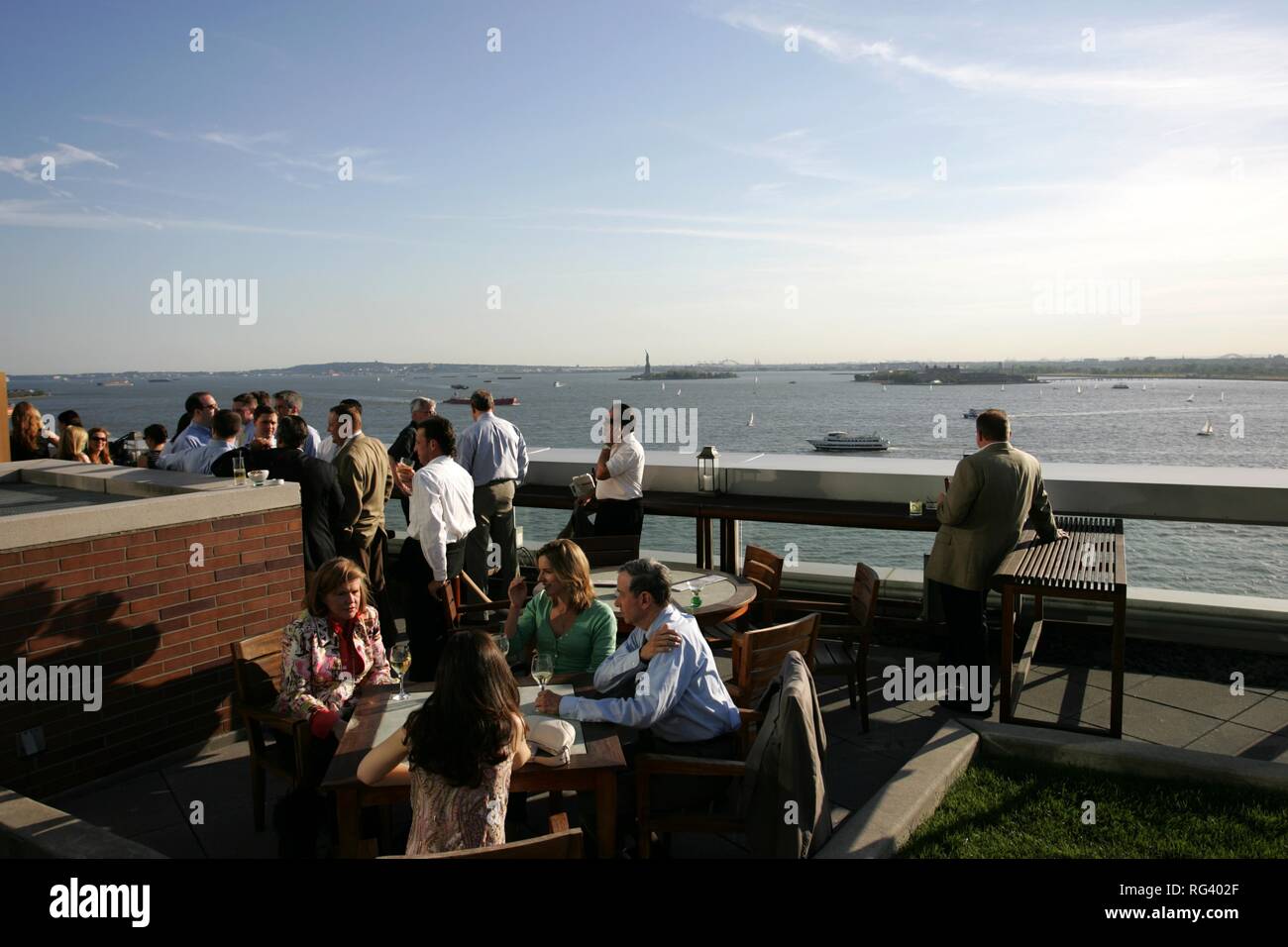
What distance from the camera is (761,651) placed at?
12.6 feet

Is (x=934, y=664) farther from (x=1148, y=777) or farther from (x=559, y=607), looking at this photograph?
(x=559, y=607)

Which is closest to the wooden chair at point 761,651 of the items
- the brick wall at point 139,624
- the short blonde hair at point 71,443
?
the brick wall at point 139,624

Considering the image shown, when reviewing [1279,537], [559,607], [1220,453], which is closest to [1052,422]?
[1220,453]

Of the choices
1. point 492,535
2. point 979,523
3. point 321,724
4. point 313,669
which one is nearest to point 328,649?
point 313,669

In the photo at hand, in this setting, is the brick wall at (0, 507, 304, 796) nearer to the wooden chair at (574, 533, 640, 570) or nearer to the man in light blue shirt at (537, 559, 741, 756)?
the wooden chair at (574, 533, 640, 570)

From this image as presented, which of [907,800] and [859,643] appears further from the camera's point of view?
[859,643]

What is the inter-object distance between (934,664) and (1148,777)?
1926 mm

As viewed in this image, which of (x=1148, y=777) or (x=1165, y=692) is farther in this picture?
(x=1165, y=692)

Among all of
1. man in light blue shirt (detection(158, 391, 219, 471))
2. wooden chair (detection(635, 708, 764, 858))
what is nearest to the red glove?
wooden chair (detection(635, 708, 764, 858))

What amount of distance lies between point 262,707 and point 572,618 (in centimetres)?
131

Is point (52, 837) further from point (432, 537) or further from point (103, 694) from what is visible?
point (432, 537)
